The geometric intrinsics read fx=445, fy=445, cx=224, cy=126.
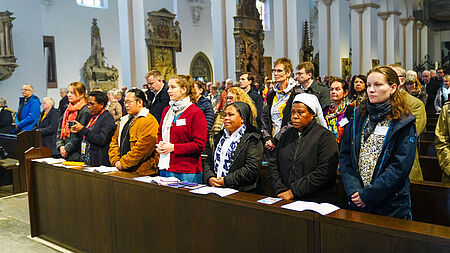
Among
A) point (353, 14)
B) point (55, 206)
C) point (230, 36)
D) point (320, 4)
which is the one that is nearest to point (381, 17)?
point (353, 14)

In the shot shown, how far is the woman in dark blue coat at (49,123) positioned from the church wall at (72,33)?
11349 mm

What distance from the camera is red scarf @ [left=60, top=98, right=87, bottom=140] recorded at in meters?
5.50

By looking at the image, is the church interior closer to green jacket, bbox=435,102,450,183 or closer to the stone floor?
the stone floor

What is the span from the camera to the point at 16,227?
5586 mm

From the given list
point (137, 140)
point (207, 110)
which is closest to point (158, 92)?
point (207, 110)

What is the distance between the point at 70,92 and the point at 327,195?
3.54 metres

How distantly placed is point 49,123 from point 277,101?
4.40 m

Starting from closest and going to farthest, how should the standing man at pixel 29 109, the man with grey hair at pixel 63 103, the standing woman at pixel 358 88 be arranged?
the standing woman at pixel 358 88, the standing man at pixel 29 109, the man with grey hair at pixel 63 103

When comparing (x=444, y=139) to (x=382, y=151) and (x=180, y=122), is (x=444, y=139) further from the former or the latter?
(x=180, y=122)

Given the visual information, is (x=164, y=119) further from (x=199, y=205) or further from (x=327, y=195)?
(x=327, y=195)

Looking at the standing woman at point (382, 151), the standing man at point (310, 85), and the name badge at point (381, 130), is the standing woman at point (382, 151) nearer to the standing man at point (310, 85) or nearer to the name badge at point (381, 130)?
the name badge at point (381, 130)

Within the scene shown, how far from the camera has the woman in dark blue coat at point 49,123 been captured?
741 cm

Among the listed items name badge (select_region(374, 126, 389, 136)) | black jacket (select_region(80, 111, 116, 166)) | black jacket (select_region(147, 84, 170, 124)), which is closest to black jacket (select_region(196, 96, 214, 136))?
black jacket (select_region(147, 84, 170, 124))

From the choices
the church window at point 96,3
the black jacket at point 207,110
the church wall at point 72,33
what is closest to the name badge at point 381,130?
the black jacket at point 207,110
